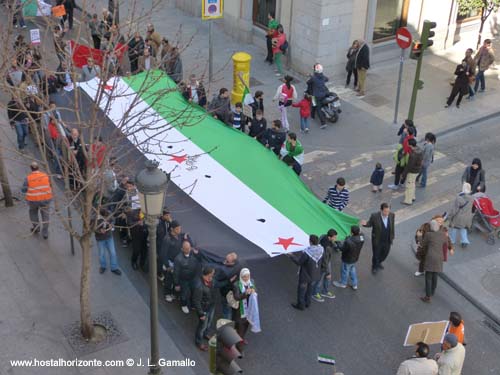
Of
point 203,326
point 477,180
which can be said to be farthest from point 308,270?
point 477,180

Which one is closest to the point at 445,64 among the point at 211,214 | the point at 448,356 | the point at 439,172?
the point at 439,172

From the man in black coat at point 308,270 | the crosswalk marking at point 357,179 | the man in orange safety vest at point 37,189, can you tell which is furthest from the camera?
the crosswalk marking at point 357,179

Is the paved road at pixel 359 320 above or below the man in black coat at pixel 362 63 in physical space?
below

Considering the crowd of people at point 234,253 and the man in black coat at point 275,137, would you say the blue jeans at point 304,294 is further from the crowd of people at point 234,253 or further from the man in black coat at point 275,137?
the man in black coat at point 275,137

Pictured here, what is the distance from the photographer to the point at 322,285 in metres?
13.1

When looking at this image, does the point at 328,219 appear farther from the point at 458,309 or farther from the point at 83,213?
the point at 83,213

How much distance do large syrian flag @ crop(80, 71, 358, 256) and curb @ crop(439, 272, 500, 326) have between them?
2.13 m

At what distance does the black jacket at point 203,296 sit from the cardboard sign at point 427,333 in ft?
10.4

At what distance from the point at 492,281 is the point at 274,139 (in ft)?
18.7

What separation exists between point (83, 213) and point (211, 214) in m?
2.85

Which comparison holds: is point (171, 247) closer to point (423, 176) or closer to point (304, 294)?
point (304, 294)

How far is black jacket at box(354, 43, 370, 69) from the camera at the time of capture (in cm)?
2038

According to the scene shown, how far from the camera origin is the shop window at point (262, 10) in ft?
78.1

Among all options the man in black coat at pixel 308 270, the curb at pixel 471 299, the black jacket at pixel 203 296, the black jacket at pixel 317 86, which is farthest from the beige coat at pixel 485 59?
the black jacket at pixel 203 296
